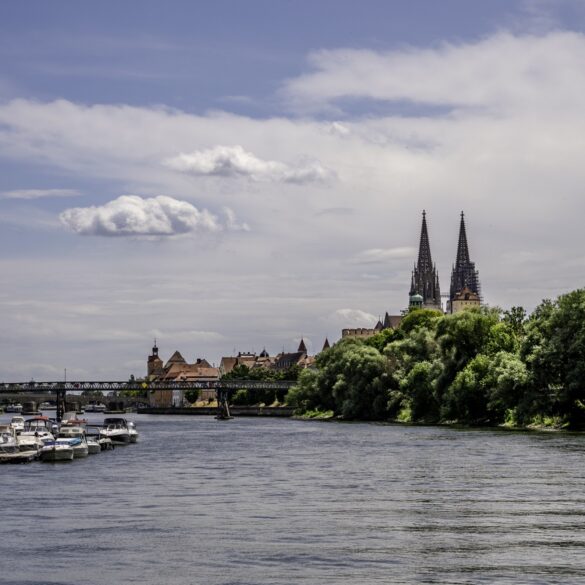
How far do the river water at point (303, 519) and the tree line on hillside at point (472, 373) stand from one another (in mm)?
23800

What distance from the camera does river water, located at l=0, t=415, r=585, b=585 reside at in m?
36.7

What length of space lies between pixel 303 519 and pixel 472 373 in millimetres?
81070

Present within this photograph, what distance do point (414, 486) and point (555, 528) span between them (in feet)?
55.9

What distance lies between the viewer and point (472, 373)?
415ft

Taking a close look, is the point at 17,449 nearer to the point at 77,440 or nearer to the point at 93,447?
the point at 77,440

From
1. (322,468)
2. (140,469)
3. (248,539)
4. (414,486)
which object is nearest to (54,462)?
(140,469)

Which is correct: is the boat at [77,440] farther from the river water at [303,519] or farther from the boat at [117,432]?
the boat at [117,432]

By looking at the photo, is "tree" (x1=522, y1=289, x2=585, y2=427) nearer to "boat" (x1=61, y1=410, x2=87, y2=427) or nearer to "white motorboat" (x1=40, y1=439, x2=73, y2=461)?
"white motorboat" (x1=40, y1=439, x2=73, y2=461)

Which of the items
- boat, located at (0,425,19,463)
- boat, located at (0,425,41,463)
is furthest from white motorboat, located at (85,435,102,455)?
boat, located at (0,425,19,463)

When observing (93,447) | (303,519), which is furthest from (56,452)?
(303,519)

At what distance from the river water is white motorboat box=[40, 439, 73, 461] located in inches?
46.2

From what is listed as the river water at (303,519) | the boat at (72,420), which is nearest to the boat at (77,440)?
the river water at (303,519)

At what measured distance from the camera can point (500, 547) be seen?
4056 centimetres

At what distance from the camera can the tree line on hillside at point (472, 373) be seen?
108 m
